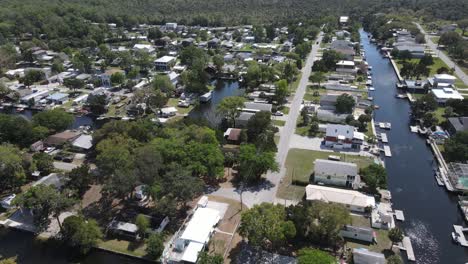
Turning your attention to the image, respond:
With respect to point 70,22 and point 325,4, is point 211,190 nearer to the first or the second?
point 70,22

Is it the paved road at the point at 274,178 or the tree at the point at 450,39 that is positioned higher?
the tree at the point at 450,39

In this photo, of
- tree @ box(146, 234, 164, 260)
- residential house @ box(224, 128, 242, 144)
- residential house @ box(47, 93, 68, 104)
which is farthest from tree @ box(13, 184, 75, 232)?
residential house @ box(47, 93, 68, 104)

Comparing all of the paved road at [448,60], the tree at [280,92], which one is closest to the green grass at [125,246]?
the tree at [280,92]

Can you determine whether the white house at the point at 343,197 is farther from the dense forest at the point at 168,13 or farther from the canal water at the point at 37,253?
the dense forest at the point at 168,13

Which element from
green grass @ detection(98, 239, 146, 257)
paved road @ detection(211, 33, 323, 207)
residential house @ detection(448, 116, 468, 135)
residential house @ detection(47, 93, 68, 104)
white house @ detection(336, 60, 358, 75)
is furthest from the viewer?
white house @ detection(336, 60, 358, 75)

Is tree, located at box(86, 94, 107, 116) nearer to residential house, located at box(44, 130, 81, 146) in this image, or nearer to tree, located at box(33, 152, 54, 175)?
residential house, located at box(44, 130, 81, 146)

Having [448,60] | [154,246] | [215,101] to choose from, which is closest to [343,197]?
[154,246]
